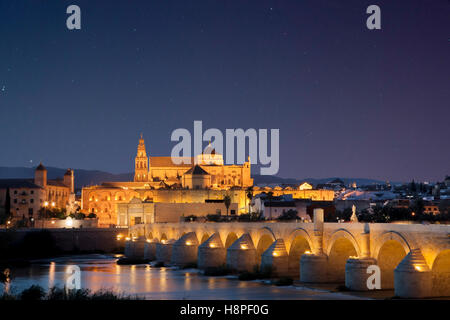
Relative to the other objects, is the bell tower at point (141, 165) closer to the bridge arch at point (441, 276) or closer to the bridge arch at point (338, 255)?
the bridge arch at point (338, 255)

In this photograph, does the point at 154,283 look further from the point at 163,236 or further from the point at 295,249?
the point at 163,236

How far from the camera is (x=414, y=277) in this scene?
24.1 meters

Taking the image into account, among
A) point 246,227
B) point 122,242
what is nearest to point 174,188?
point 122,242

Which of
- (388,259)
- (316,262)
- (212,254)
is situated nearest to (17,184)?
(212,254)

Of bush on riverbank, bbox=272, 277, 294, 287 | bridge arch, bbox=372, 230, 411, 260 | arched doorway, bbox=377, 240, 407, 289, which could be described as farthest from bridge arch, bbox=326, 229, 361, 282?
bridge arch, bbox=372, 230, 411, 260

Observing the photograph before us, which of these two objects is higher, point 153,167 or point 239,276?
point 153,167

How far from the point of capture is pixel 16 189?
106m

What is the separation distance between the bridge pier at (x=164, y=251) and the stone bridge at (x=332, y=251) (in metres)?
0.09

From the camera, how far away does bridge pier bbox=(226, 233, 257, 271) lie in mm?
40219

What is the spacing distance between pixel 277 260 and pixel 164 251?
830 inches

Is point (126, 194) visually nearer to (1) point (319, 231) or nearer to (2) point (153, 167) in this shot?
(2) point (153, 167)

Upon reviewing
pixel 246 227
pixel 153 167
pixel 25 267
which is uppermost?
pixel 153 167
